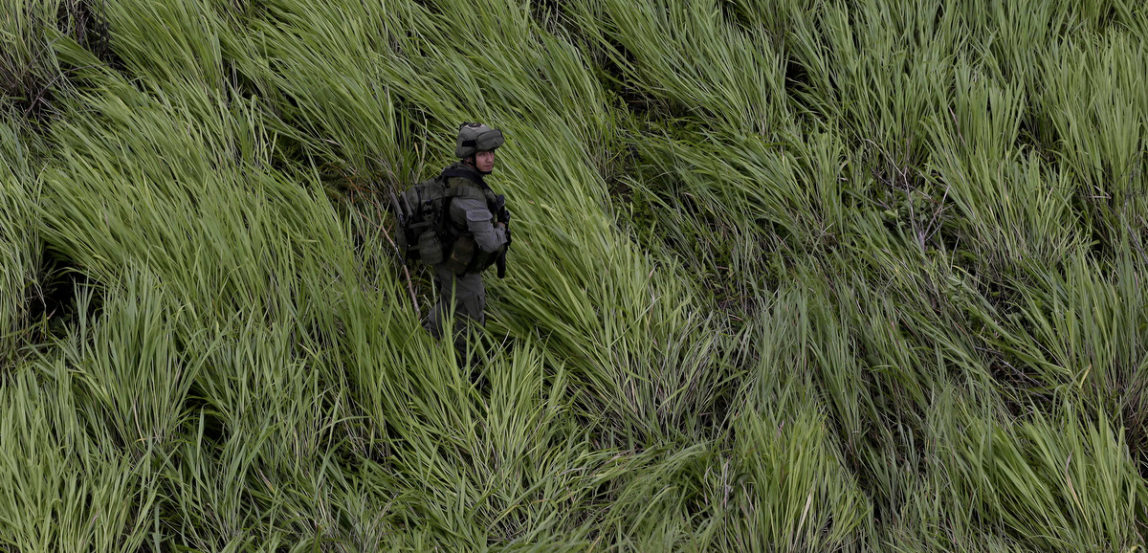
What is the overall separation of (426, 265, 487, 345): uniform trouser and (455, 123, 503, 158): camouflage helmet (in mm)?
455

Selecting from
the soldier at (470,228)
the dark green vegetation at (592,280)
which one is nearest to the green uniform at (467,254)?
the soldier at (470,228)

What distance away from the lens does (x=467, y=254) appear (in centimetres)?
359

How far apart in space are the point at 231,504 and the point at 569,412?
1233mm

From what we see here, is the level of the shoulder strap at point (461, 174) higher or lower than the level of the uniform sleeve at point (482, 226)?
higher

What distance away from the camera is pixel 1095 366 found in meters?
3.63

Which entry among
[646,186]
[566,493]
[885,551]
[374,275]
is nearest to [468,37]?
[646,186]

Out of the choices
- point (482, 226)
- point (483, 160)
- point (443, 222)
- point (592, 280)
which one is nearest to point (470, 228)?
point (482, 226)

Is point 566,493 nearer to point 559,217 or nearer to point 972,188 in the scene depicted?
point 559,217

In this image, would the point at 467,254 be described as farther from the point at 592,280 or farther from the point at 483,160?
the point at 592,280

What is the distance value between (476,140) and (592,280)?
2.39 ft

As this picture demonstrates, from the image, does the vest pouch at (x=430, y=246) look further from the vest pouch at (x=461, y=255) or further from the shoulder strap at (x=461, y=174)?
the shoulder strap at (x=461, y=174)

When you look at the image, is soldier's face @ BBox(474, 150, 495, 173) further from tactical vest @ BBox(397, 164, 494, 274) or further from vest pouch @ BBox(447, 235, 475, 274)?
vest pouch @ BBox(447, 235, 475, 274)

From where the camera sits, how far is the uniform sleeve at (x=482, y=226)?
344cm

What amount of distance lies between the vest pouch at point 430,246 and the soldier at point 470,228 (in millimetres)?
48
